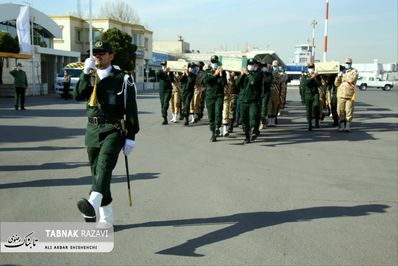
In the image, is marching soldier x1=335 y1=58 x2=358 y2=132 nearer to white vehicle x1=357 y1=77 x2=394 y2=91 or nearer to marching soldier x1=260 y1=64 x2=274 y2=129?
marching soldier x1=260 y1=64 x2=274 y2=129

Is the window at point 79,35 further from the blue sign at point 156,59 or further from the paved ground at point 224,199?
the paved ground at point 224,199

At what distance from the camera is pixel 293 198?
21.4 ft

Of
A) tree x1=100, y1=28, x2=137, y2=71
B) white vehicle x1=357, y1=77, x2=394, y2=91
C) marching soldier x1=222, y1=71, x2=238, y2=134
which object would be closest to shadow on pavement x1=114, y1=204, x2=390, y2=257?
marching soldier x1=222, y1=71, x2=238, y2=134

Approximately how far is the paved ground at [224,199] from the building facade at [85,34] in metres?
37.4

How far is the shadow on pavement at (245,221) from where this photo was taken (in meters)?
4.63

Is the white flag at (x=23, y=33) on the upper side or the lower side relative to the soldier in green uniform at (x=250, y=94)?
upper

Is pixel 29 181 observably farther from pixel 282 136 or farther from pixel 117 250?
pixel 282 136

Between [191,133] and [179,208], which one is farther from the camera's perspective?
[191,133]

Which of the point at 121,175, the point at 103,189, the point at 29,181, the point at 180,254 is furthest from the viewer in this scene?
the point at 121,175

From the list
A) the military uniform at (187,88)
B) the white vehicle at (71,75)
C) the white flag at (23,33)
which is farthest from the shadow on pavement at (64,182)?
the white flag at (23,33)

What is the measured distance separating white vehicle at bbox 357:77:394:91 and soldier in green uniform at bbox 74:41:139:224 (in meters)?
63.1

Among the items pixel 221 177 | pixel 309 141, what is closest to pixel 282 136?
pixel 309 141

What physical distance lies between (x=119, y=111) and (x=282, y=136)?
344 inches

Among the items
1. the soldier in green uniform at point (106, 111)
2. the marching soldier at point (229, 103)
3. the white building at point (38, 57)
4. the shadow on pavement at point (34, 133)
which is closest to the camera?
the soldier in green uniform at point (106, 111)
